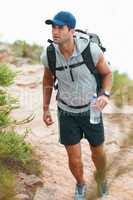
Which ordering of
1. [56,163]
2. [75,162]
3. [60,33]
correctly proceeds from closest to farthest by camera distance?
[60,33] → [75,162] → [56,163]

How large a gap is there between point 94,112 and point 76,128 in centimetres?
32

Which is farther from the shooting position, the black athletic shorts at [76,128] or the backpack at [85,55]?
the black athletic shorts at [76,128]

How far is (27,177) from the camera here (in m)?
6.48

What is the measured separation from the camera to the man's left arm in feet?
16.7

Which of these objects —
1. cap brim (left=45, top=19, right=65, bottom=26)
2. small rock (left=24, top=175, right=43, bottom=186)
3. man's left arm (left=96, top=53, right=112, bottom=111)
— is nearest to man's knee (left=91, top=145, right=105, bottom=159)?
man's left arm (left=96, top=53, right=112, bottom=111)

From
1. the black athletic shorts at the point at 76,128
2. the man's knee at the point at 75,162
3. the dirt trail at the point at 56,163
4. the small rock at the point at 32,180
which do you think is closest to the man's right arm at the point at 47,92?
the black athletic shorts at the point at 76,128

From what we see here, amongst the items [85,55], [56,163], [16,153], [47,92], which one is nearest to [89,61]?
[85,55]

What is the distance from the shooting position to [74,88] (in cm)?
527

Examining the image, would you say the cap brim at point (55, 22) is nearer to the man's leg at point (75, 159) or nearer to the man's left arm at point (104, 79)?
the man's left arm at point (104, 79)

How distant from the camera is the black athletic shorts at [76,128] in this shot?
5.47 metres

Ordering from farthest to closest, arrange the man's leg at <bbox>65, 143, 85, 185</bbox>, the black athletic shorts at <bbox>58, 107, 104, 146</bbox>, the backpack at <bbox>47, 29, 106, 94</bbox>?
the man's leg at <bbox>65, 143, 85, 185</bbox> → the black athletic shorts at <bbox>58, 107, 104, 146</bbox> → the backpack at <bbox>47, 29, 106, 94</bbox>

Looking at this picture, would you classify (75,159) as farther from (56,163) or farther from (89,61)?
(56,163)

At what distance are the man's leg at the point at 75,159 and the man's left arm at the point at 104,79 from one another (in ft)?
1.97

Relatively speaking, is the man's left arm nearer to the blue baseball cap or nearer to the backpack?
the backpack
